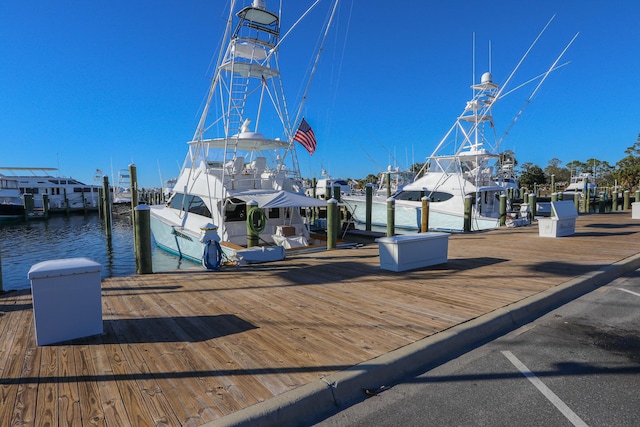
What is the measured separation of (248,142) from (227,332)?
1002cm

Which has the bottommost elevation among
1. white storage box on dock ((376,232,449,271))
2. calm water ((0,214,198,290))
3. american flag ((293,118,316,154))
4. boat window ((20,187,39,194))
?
calm water ((0,214,198,290))

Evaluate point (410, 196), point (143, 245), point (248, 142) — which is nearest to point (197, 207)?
point (248, 142)

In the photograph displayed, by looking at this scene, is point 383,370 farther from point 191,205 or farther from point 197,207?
point 191,205

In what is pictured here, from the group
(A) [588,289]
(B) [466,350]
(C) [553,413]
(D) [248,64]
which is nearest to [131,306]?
(B) [466,350]

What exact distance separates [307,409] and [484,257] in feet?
22.6

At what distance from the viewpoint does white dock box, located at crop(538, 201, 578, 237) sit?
11.8 metres

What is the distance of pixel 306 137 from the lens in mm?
16906

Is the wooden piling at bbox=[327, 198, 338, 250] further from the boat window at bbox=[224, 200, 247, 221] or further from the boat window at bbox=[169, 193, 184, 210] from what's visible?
the boat window at bbox=[169, 193, 184, 210]

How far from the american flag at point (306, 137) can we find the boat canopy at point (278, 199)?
5.42m

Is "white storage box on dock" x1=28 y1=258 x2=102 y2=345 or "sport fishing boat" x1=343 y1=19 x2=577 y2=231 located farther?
"sport fishing boat" x1=343 y1=19 x2=577 y2=231

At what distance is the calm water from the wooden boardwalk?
23.3 ft

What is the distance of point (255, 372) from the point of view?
310cm

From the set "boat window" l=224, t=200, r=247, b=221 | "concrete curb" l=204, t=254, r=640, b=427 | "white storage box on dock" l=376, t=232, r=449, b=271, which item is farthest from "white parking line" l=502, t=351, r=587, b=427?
"boat window" l=224, t=200, r=247, b=221

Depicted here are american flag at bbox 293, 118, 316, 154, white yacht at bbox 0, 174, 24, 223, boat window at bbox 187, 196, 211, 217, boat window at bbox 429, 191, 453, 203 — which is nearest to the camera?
boat window at bbox 187, 196, 211, 217
